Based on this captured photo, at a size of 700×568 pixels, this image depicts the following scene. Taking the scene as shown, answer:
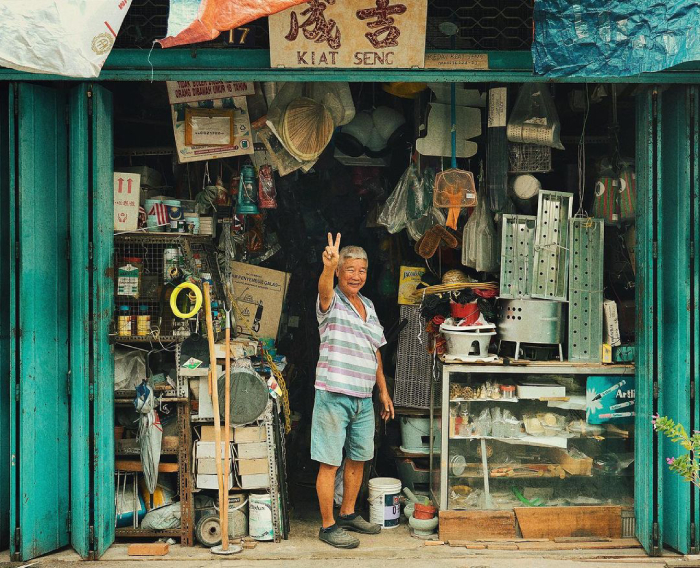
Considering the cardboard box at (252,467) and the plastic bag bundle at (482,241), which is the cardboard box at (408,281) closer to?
the plastic bag bundle at (482,241)

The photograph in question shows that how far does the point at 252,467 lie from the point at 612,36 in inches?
158

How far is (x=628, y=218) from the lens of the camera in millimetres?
6637

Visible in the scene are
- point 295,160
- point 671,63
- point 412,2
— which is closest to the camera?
point 671,63

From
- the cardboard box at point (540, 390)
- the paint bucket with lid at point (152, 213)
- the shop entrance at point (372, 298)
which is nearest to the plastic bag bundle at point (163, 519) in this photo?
the shop entrance at point (372, 298)

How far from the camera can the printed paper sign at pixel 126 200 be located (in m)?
6.30

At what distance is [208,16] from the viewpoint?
4.97 metres

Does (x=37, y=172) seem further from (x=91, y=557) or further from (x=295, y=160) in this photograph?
(x=91, y=557)

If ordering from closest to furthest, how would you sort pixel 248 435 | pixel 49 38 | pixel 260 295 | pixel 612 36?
pixel 49 38 → pixel 612 36 → pixel 248 435 → pixel 260 295

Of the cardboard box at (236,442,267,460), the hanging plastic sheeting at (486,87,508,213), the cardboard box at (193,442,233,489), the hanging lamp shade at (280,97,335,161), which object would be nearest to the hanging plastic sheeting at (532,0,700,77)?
the hanging plastic sheeting at (486,87,508,213)

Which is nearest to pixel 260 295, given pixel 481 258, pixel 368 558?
pixel 481 258

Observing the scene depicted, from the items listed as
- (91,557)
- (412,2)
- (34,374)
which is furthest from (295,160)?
(91,557)

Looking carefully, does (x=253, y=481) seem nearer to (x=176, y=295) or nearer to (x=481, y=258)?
(x=176, y=295)

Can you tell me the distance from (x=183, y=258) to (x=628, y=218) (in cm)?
353

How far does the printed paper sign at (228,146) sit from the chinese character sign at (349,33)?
39.4 inches
